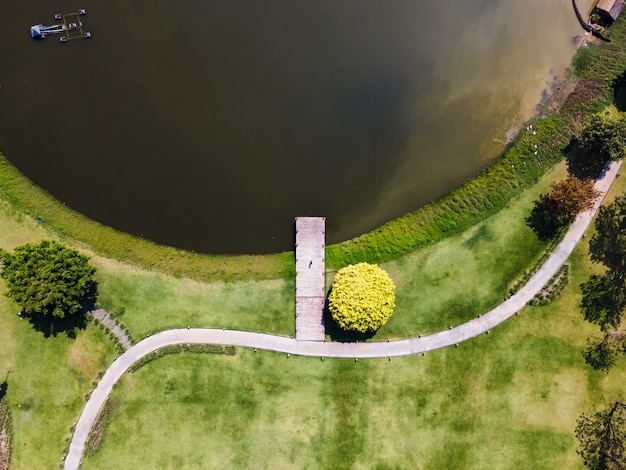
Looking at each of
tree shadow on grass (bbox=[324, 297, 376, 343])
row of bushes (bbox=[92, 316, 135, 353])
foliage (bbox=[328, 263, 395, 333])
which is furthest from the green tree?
row of bushes (bbox=[92, 316, 135, 353])

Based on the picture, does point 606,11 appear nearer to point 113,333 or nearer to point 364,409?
point 364,409

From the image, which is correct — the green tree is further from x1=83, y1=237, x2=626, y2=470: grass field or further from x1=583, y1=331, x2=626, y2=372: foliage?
x1=583, y1=331, x2=626, y2=372: foliage

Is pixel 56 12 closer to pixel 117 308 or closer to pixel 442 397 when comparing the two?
pixel 117 308

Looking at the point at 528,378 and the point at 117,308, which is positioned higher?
the point at 117,308

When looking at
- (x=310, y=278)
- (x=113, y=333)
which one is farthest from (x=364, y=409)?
(x=113, y=333)

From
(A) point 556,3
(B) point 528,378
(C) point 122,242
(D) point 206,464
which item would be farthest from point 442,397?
(A) point 556,3

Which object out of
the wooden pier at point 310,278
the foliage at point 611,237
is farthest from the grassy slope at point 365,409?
the foliage at point 611,237
